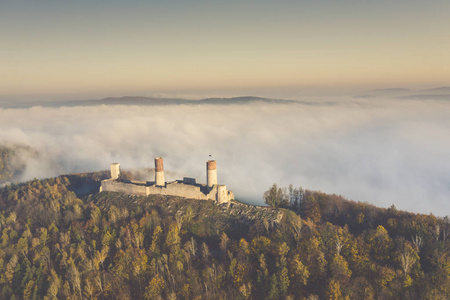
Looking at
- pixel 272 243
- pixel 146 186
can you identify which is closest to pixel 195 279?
pixel 272 243

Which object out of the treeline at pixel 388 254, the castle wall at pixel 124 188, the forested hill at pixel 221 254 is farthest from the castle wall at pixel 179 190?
the treeline at pixel 388 254

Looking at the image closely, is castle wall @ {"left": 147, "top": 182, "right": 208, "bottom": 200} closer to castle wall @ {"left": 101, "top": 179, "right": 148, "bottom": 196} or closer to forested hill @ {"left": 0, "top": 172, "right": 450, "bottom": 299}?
forested hill @ {"left": 0, "top": 172, "right": 450, "bottom": 299}

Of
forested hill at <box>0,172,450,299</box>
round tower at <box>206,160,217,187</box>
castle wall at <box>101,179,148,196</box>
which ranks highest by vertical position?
round tower at <box>206,160,217,187</box>

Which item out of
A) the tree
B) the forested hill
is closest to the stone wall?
the forested hill

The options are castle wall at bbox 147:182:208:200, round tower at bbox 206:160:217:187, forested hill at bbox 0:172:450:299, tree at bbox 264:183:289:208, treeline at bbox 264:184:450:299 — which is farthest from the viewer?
tree at bbox 264:183:289:208

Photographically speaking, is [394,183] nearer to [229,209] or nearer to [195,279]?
[229,209]

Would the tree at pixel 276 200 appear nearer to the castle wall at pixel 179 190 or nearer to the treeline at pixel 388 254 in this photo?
the treeline at pixel 388 254

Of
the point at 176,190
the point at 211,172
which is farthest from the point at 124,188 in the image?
the point at 211,172
